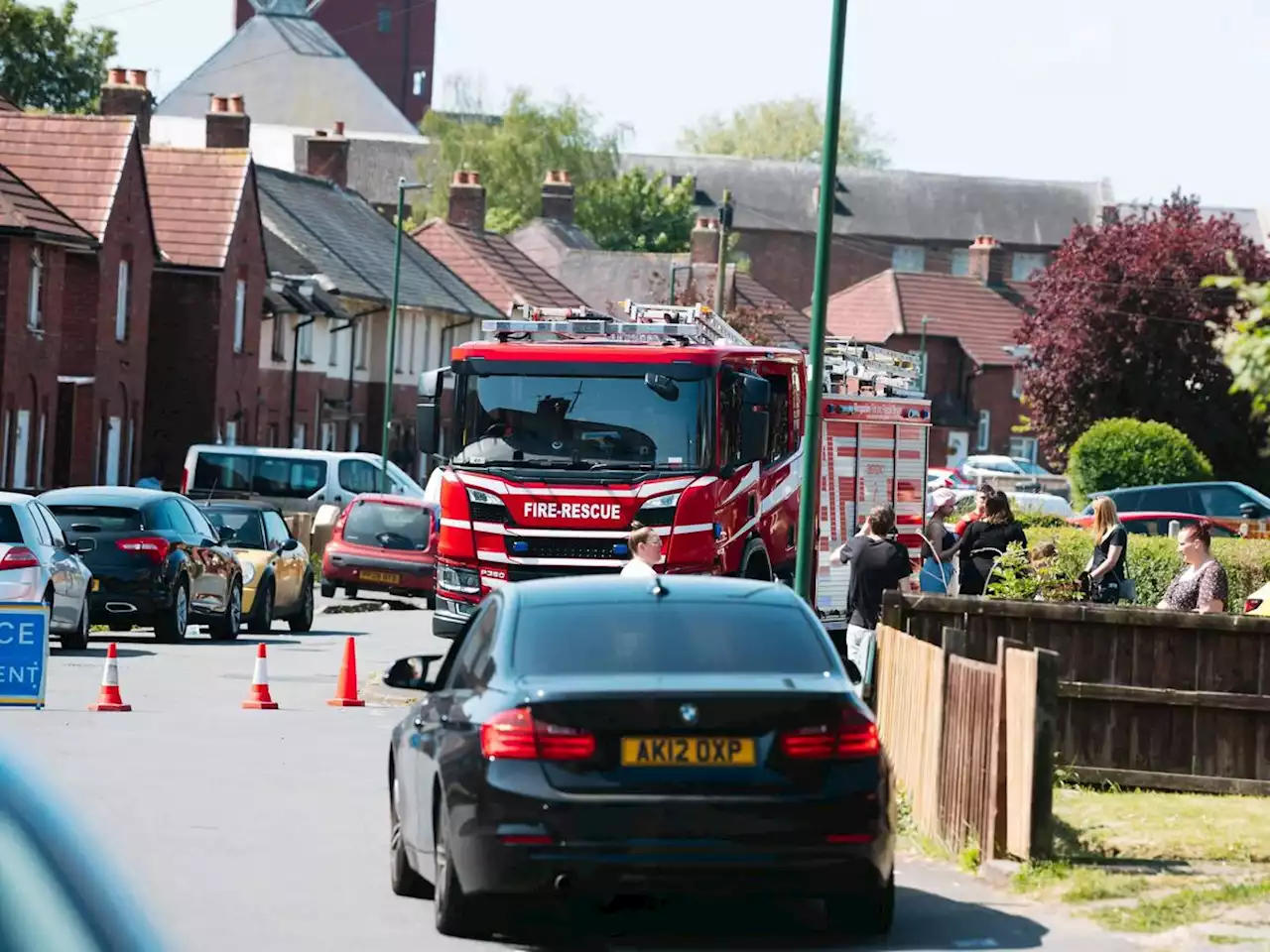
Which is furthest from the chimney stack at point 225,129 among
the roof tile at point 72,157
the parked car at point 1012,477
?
the parked car at point 1012,477

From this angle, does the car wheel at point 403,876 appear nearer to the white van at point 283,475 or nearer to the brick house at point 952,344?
the white van at point 283,475

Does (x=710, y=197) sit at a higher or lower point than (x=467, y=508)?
higher

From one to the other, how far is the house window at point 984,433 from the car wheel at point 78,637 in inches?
3188

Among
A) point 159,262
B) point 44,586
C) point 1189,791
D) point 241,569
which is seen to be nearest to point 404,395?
point 159,262

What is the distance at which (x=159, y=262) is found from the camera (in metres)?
56.7

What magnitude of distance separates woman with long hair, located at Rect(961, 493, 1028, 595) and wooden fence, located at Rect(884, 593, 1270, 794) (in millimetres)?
4265

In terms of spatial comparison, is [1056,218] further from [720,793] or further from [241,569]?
[720,793]

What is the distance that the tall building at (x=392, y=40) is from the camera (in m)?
133

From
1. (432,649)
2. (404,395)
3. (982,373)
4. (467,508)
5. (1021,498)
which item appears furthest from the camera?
(982,373)

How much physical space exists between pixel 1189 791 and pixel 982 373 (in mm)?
89355

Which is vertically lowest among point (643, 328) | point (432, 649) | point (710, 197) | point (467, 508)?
point (432, 649)

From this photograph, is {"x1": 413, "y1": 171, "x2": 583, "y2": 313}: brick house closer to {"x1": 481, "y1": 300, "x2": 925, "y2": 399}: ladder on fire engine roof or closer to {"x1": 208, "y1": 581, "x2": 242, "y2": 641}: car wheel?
{"x1": 208, "y1": 581, "x2": 242, "y2": 641}: car wheel

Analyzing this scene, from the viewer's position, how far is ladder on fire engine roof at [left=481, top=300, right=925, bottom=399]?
21.6 meters

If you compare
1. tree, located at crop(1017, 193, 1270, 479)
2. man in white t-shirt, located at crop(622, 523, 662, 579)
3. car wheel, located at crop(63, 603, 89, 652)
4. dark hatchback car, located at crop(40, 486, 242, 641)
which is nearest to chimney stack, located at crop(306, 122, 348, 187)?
tree, located at crop(1017, 193, 1270, 479)
